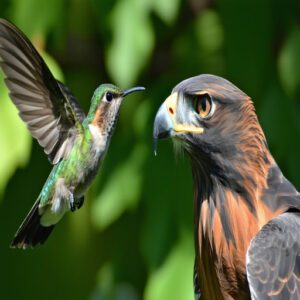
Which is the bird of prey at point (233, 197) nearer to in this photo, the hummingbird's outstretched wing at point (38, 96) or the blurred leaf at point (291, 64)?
the hummingbird's outstretched wing at point (38, 96)

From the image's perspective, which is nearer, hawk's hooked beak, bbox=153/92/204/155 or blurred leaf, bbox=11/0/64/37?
hawk's hooked beak, bbox=153/92/204/155

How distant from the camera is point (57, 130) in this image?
14.1 ft

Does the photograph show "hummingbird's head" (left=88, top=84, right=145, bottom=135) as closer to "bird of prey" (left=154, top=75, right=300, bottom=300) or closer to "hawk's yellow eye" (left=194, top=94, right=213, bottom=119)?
"bird of prey" (left=154, top=75, right=300, bottom=300)

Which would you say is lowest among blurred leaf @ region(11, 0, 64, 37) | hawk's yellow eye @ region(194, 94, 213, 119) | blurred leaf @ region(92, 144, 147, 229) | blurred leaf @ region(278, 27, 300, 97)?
blurred leaf @ region(92, 144, 147, 229)

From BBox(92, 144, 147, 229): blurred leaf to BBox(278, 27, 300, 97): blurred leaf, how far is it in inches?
32.4

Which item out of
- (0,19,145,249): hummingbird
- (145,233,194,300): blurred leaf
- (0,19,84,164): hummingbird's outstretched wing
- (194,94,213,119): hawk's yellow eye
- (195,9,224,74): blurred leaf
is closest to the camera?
(0,19,84,164): hummingbird's outstretched wing

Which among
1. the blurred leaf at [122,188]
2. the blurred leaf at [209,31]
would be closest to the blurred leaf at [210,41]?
the blurred leaf at [209,31]

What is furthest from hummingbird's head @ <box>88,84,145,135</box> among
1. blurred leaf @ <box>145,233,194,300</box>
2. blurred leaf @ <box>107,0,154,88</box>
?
blurred leaf @ <box>145,233,194,300</box>

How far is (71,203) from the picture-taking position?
4.12 metres

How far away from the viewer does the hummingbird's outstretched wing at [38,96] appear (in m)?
3.93

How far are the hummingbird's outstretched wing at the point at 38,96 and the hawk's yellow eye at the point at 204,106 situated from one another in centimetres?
48

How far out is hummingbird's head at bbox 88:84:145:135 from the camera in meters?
4.07

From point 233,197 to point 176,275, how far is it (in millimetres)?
1153

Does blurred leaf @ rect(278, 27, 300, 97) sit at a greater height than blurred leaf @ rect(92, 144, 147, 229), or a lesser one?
greater
